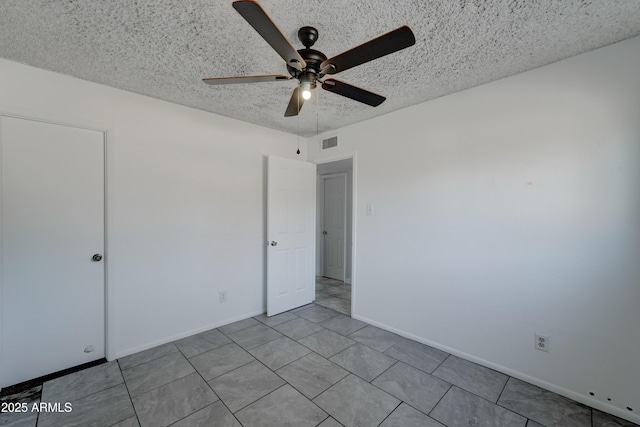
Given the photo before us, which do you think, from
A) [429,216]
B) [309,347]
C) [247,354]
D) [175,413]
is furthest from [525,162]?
[175,413]

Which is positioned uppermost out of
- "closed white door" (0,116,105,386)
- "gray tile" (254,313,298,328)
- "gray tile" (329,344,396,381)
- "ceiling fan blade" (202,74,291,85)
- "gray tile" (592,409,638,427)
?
"ceiling fan blade" (202,74,291,85)

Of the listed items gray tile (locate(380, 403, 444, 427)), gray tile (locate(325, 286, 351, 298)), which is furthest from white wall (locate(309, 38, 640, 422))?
gray tile (locate(325, 286, 351, 298))

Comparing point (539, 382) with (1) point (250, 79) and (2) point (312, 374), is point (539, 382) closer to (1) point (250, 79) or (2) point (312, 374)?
(2) point (312, 374)

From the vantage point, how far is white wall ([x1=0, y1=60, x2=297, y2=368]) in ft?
7.44

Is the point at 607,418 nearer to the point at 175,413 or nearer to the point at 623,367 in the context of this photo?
the point at 623,367

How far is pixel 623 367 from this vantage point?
1733 millimetres

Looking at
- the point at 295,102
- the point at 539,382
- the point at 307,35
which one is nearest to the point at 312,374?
the point at 539,382

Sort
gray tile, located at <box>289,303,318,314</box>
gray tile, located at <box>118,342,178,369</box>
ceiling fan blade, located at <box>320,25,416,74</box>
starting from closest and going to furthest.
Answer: ceiling fan blade, located at <box>320,25,416,74</box> < gray tile, located at <box>118,342,178,369</box> < gray tile, located at <box>289,303,318,314</box>

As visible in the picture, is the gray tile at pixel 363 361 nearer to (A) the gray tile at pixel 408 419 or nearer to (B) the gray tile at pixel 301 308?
(A) the gray tile at pixel 408 419

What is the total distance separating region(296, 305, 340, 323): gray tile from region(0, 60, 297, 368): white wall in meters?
0.58

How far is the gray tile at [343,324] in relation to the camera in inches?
117

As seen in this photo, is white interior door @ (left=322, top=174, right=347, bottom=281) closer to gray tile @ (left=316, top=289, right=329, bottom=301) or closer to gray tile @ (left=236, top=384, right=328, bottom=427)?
gray tile @ (left=316, top=289, right=329, bottom=301)

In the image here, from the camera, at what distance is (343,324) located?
3.13 meters

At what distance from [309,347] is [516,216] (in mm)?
2186
